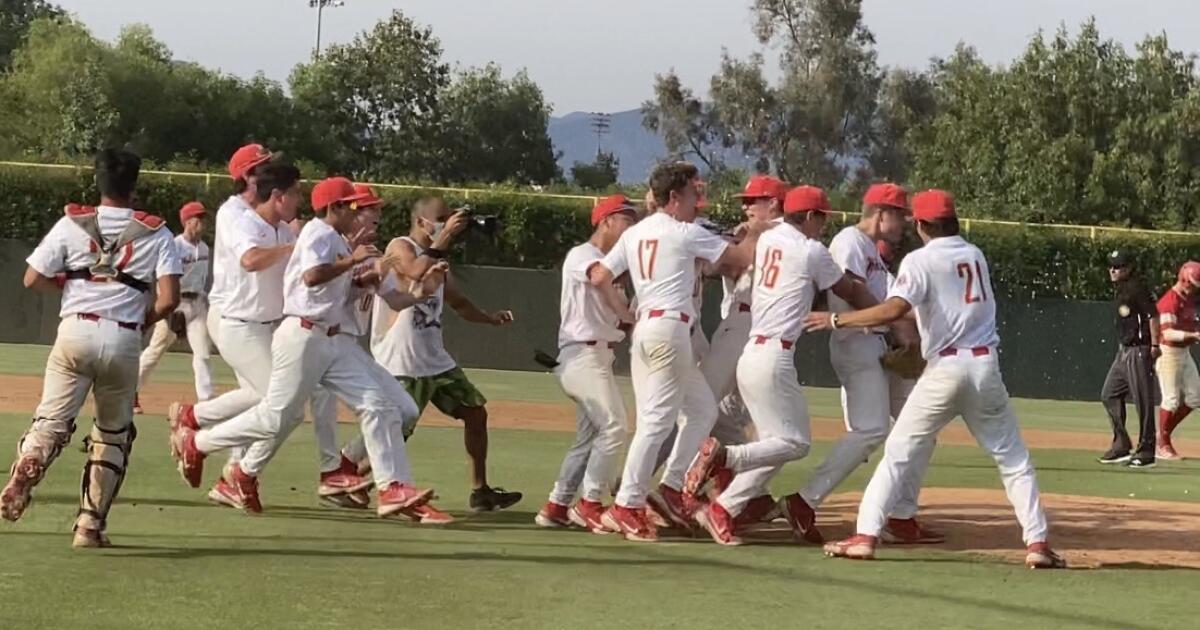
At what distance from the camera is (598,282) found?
982cm

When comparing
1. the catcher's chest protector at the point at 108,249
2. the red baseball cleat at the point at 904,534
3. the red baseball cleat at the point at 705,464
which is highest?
the catcher's chest protector at the point at 108,249

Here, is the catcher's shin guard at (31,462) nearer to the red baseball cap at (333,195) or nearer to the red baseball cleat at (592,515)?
the red baseball cap at (333,195)

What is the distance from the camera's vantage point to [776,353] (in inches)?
360

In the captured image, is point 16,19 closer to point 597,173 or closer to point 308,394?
point 597,173

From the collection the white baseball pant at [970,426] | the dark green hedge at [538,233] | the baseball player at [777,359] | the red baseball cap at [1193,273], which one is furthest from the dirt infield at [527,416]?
the dark green hedge at [538,233]

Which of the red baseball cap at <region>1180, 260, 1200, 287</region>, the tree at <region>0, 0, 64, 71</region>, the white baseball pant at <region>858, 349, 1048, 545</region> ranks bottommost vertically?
the white baseball pant at <region>858, 349, 1048, 545</region>

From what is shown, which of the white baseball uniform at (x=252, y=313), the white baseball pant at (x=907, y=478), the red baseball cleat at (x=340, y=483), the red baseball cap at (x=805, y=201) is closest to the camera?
the white baseball pant at (x=907, y=478)

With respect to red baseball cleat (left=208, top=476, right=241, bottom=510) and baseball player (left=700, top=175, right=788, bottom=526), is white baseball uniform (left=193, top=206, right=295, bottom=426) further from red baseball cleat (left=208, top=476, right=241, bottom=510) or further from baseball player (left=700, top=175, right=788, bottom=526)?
baseball player (left=700, top=175, right=788, bottom=526)

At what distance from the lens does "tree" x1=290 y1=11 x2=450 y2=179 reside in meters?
69.9

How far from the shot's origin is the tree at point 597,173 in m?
83.2

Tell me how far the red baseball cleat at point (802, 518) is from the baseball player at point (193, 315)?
685 cm

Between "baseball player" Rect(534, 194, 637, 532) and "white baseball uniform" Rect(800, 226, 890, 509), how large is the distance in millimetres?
1169

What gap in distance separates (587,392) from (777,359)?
4.37 ft

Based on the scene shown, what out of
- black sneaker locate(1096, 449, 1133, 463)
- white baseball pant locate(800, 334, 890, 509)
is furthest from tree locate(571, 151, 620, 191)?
white baseball pant locate(800, 334, 890, 509)
